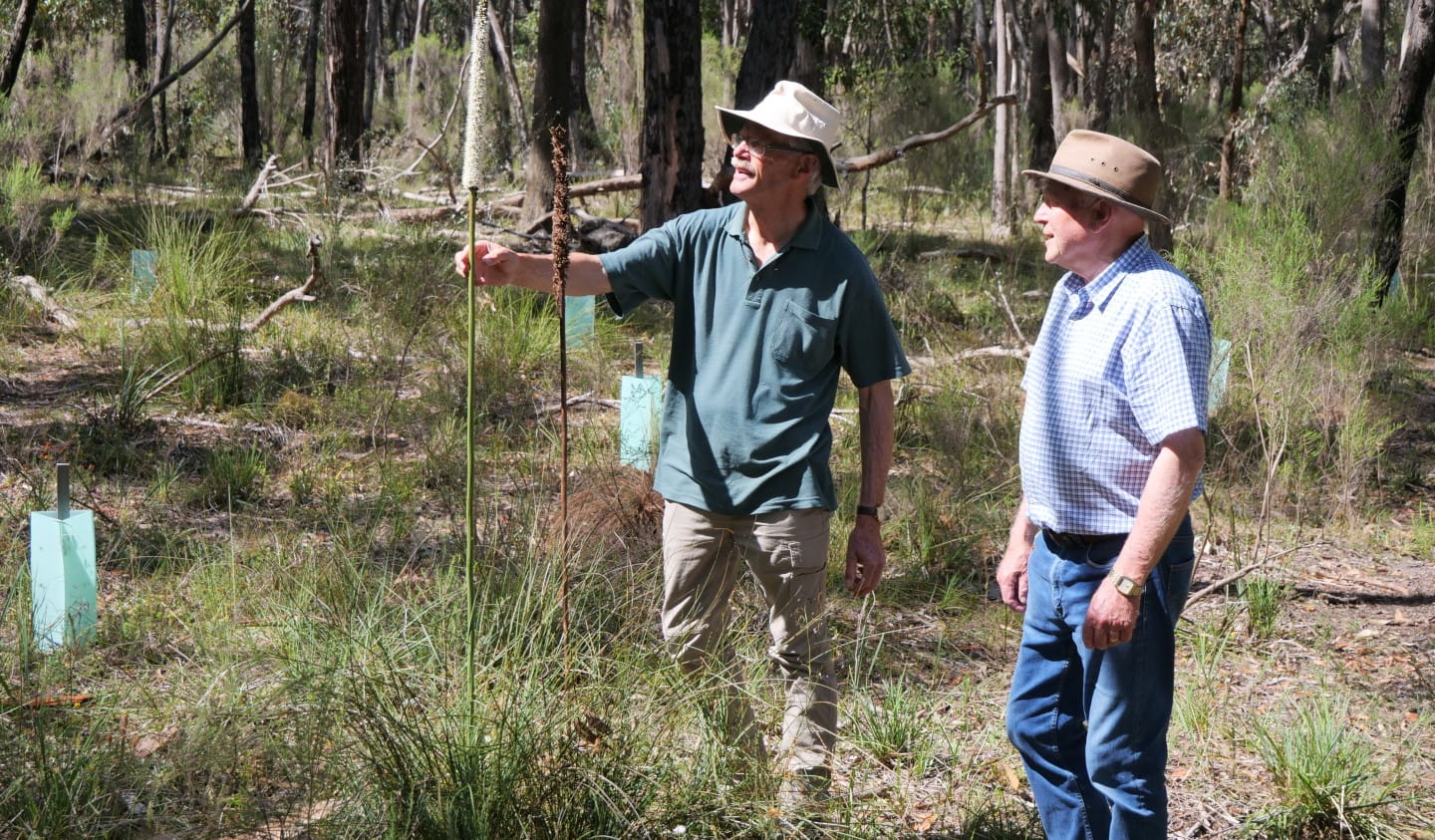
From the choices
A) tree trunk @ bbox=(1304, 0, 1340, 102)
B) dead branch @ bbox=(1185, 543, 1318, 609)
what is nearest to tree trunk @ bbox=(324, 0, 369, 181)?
dead branch @ bbox=(1185, 543, 1318, 609)

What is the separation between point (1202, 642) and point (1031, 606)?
1.86m

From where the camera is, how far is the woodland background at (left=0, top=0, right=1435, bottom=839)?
9.32 feet

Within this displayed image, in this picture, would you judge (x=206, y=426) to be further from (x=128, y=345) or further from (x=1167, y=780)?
(x=1167, y=780)

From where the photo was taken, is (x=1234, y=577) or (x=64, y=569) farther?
(x=1234, y=577)

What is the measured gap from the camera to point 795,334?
10.5ft

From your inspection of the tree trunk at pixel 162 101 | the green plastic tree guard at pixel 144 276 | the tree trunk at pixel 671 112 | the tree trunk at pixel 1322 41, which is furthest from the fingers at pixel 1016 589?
the tree trunk at pixel 1322 41

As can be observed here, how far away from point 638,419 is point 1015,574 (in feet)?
9.00

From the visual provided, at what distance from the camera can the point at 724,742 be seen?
2.99 meters

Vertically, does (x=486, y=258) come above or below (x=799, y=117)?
below

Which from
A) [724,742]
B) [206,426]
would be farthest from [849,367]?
[206,426]

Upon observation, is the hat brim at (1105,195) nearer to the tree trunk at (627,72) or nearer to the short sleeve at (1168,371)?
the short sleeve at (1168,371)

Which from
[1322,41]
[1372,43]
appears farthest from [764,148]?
[1322,41]

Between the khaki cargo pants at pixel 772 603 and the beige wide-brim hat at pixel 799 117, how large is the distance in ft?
2.95

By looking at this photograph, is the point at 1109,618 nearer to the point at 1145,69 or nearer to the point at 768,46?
the point at 768,46
